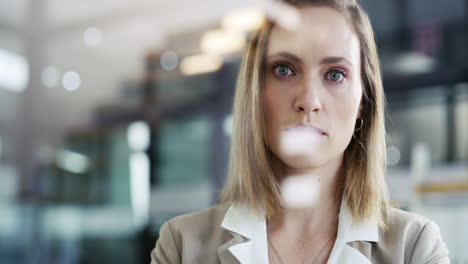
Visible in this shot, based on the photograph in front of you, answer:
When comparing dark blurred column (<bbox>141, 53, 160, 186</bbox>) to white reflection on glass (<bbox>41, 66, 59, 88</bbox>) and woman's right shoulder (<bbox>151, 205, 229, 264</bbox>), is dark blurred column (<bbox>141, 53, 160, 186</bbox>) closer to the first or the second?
white reflection on glass (<bbox>41, 66, 59, 88</bbox>)

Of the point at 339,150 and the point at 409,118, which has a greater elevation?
the point at 409,118

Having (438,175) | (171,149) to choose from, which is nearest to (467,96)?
(438,175)

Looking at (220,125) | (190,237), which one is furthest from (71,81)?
(190,237)

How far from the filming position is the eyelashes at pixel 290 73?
698 mm

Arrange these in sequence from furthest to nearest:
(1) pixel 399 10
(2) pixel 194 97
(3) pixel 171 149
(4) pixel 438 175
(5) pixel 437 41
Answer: (3) pixel 171 149, (2) pixel 194 97, (5) pixel 437 41, (1) pixel 399 10, (4) pixel 438 175

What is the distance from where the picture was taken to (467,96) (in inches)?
98.4

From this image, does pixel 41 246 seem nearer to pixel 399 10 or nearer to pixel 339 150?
pixel 399 10

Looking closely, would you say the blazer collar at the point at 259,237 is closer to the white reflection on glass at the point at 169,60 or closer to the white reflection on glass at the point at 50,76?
the white reflection on glass at the point at 169,60

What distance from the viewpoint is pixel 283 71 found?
2.36 ft

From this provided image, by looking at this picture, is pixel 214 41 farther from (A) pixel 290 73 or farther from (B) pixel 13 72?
(A) pixel 290 73

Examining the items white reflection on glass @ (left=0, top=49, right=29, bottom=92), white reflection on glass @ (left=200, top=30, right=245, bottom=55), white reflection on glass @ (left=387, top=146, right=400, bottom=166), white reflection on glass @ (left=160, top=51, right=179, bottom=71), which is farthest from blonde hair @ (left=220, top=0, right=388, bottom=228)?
white reflection on glass @ (left=0, top=49, right=29, bottom=92)

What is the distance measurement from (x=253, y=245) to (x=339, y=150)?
0.17 metres

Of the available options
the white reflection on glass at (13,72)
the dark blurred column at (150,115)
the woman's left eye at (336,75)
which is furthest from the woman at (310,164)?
the white reflection on glass at (13,72)

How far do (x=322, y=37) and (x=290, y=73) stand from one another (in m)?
0.06
